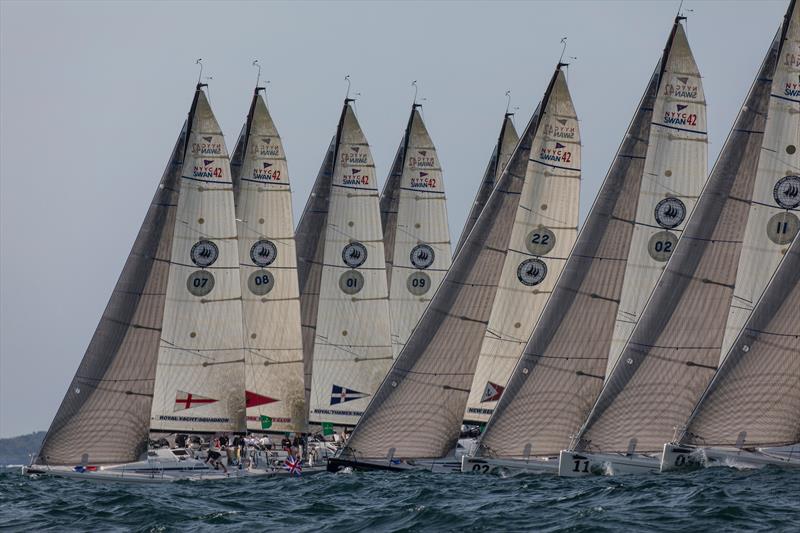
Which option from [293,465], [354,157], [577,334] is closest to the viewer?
[577,334]

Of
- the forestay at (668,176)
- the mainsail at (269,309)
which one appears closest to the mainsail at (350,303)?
the mainsail at (269,309)

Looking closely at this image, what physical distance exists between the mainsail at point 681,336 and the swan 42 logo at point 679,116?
4.24 meters

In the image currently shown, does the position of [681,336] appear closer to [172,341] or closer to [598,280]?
[598,280]

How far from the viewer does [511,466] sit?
2131 inches

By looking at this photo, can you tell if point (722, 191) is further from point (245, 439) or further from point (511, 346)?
point (245, 439)

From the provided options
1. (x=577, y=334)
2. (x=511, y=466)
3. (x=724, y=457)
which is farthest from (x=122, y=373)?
(x=724, y=457)

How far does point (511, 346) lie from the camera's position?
2395 inches

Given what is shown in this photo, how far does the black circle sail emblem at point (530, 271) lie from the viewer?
60281 mm

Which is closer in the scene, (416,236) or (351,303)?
(351,303)

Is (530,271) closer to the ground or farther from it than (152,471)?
farther from it

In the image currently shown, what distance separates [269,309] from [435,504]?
21.5 m

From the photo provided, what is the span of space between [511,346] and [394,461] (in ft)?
21.8

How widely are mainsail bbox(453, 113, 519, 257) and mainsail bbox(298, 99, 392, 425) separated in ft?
21.9

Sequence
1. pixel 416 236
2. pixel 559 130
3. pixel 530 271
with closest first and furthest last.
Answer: pixel 559 130
pixel 530 271
pixel 416 236
